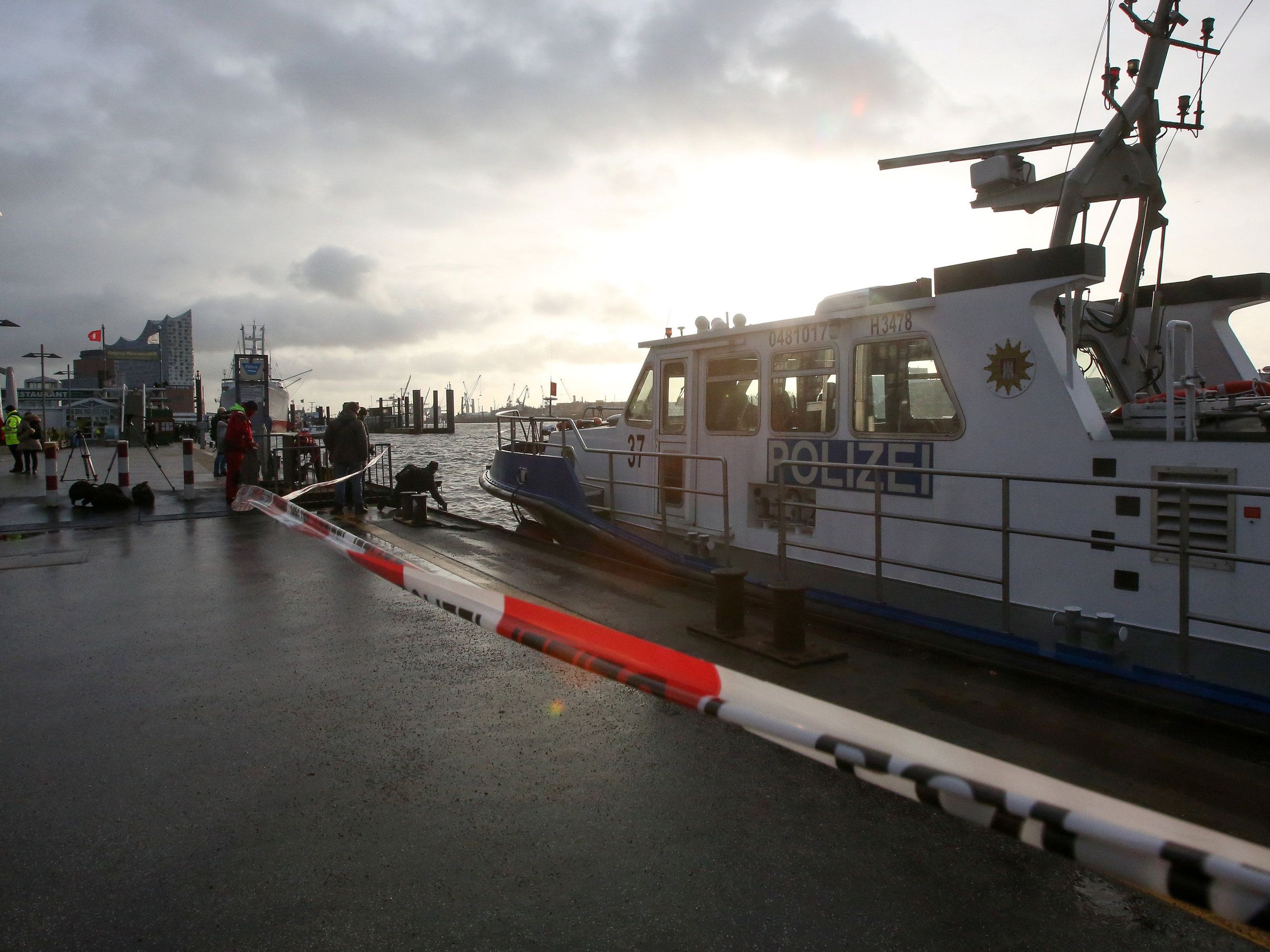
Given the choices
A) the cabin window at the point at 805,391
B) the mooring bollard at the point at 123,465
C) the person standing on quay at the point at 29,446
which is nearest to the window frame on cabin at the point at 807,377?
the cabin window at the point at 805,391

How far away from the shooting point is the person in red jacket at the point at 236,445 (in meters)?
14.2

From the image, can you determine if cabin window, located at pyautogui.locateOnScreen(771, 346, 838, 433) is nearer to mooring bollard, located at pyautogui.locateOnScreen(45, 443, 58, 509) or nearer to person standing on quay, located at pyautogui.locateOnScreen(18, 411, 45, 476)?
mooring bollard, located at pyautogui.locateOnScreen(45, 443, 58, 509)

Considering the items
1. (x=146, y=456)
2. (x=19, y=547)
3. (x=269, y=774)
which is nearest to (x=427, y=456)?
(x=146, y=456)

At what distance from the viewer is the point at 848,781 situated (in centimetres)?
389

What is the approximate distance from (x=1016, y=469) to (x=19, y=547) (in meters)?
11.7

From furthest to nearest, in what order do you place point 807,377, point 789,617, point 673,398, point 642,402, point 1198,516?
point 642,402 → point 673,398 → point 807,377 → point 789,617 → point 1198,516

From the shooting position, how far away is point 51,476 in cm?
1436

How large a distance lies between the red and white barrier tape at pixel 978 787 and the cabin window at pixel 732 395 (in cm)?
657

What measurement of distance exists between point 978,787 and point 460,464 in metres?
57.6

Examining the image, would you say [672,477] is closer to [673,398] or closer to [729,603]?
[673,398]

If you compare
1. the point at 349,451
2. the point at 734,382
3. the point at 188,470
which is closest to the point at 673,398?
the point at 734,382

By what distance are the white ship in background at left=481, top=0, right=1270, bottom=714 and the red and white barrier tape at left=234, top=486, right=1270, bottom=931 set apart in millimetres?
3612

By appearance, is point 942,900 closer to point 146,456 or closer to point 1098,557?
point 1098,557

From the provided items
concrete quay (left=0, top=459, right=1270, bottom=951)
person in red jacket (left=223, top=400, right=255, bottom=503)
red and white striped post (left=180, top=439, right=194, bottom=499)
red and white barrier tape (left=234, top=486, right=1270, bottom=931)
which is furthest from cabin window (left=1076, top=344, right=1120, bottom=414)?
red and white striped post (left=180, top=439, right=194, bottom=499)
